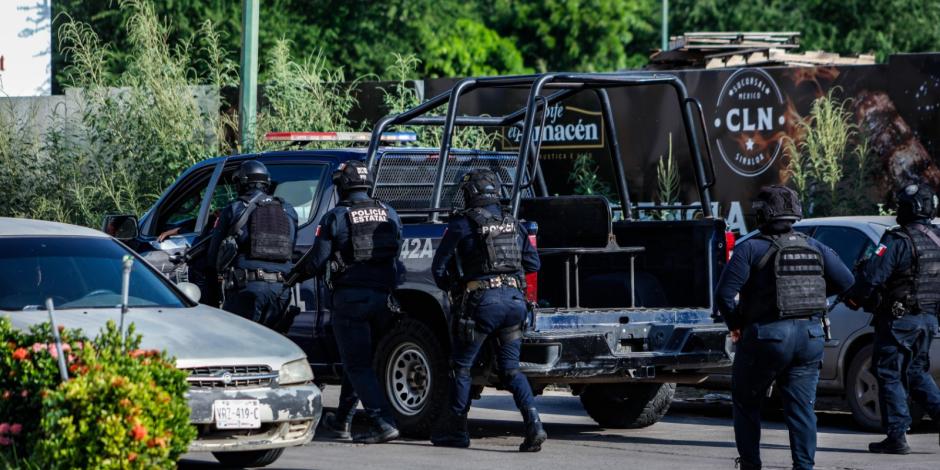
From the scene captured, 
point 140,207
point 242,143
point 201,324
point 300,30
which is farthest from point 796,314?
point 300,30

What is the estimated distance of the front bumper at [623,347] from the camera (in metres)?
9.46

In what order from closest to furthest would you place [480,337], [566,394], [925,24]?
[480,337], [566,394], [925,24]

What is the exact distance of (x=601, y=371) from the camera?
31.3 ft

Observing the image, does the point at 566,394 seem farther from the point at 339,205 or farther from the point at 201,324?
the point at 201,324

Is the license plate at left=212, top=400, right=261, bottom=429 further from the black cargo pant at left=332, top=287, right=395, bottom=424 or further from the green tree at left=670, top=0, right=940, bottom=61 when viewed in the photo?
the green tree at left=670, top=0, right=940, bottom=61

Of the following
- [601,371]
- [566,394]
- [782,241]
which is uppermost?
[782,241]

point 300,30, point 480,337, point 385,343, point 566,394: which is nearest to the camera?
point 480,337

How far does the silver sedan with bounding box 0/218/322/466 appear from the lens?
Answer: 25.6ft

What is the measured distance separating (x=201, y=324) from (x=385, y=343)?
6.90ft

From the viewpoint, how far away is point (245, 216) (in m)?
10.3

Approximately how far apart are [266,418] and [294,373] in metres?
0.38

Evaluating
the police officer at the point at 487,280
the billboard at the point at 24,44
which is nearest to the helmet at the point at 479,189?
the police officer at the point at 487,280

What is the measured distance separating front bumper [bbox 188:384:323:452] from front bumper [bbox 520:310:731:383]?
1.69 m

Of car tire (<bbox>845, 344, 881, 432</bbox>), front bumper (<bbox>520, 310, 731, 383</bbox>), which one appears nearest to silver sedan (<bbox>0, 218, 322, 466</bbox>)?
front bumper (<bbox>520, 310, 731, 383</bbox>)
